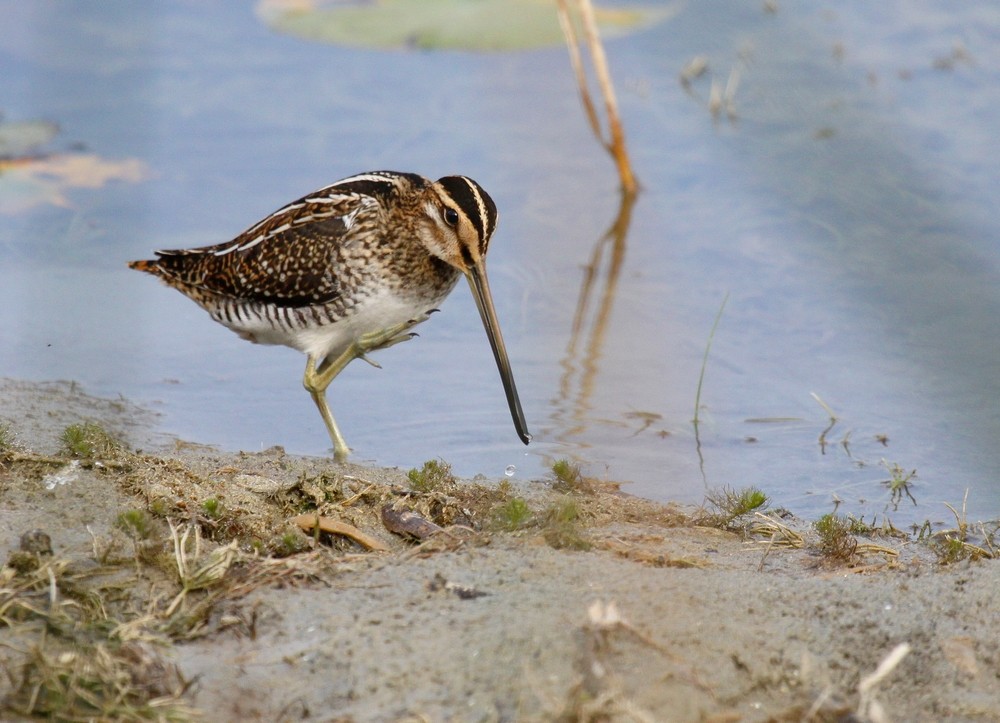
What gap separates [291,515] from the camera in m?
3.73

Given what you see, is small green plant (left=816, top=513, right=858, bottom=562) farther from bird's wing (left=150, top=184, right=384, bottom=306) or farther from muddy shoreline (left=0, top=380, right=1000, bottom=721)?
bird's wing (left=150, top=184, right=384, bottom=306)

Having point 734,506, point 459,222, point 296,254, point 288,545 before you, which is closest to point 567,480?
point 734,506

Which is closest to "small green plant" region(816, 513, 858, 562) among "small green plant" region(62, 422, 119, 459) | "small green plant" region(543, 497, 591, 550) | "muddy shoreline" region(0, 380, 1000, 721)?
"muddy shoreline" region(0, 380, 1000, 721)

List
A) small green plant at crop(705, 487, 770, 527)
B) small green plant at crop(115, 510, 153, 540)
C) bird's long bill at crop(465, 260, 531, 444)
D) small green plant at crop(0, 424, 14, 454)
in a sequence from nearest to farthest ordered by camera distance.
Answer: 1. small green plant at crop(115, 510, 153, 540)
2. small green plant at crop(0, 424, 14, 454)
3. small green plant at crop(705, 487, 770, 527)
4. bird's long bill at crop(465, 260, 531, 444)

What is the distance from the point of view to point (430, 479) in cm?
408

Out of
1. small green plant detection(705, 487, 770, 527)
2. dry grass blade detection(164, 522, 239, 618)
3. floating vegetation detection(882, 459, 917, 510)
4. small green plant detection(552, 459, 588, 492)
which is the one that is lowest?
floating vegetation detection(882, 459, 917, 510)

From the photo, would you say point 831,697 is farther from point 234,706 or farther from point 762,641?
point 234,706

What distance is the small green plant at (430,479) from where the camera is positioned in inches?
158

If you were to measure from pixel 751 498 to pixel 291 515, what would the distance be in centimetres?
150

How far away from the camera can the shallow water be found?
525 centimetres

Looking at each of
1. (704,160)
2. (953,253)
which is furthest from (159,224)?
(953,253)

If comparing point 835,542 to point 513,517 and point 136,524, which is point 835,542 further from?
point 136,524

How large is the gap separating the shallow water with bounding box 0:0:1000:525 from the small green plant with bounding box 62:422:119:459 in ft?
4.00

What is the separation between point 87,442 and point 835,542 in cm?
234
